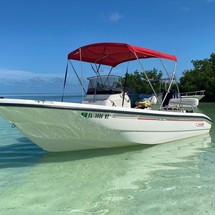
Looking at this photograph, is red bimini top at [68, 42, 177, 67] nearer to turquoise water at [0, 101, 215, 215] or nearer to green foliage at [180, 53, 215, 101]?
turquoise water at [0, 101, 215, 215]

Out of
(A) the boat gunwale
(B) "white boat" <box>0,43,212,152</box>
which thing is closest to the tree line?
(B) "white boat" <box>0,43,212,152</box>

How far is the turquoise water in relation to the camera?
4359mm

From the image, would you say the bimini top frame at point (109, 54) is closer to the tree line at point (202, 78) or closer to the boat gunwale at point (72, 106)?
the boat gunwale at point (72, 106)

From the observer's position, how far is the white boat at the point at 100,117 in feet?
21.0

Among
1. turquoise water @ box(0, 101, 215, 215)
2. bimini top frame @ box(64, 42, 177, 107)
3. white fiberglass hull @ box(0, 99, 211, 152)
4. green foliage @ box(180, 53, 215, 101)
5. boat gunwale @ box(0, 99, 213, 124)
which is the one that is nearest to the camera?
turquoise water @ box(0, 101, 215, 215)

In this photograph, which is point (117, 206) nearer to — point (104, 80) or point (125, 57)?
point (104, 80)

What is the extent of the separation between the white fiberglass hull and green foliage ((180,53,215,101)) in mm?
33410

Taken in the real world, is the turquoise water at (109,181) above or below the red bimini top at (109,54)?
below

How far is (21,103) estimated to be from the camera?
19.8ft

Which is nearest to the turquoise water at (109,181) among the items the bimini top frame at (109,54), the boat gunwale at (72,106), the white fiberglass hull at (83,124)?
the white fiberglass hull at (83,124)

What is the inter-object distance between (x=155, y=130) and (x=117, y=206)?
418 cm

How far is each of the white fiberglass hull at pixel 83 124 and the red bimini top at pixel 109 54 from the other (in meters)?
1.58

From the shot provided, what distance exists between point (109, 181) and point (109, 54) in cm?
465

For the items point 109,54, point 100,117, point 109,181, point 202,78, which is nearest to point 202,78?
point 202,78
